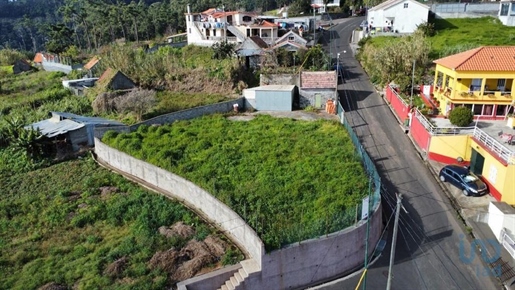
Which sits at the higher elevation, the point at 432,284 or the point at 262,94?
the point at 262,94

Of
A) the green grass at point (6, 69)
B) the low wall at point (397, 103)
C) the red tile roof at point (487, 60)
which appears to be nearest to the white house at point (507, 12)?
the red tile roof at point (487, 60)

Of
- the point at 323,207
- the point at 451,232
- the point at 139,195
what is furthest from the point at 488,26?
the point at 139,195

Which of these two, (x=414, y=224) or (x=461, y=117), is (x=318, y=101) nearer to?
(x=461, y=117)

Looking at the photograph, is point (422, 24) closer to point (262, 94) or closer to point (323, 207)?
point (262, 94)

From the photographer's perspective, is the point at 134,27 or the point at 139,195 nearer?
the point at 139,195

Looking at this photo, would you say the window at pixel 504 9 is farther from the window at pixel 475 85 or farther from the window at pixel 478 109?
the window at pixel 478 109

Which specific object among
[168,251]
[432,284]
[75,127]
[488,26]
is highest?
[488,26]

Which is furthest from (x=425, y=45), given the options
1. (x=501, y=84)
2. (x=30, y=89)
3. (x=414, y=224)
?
(x=30, y=89)
